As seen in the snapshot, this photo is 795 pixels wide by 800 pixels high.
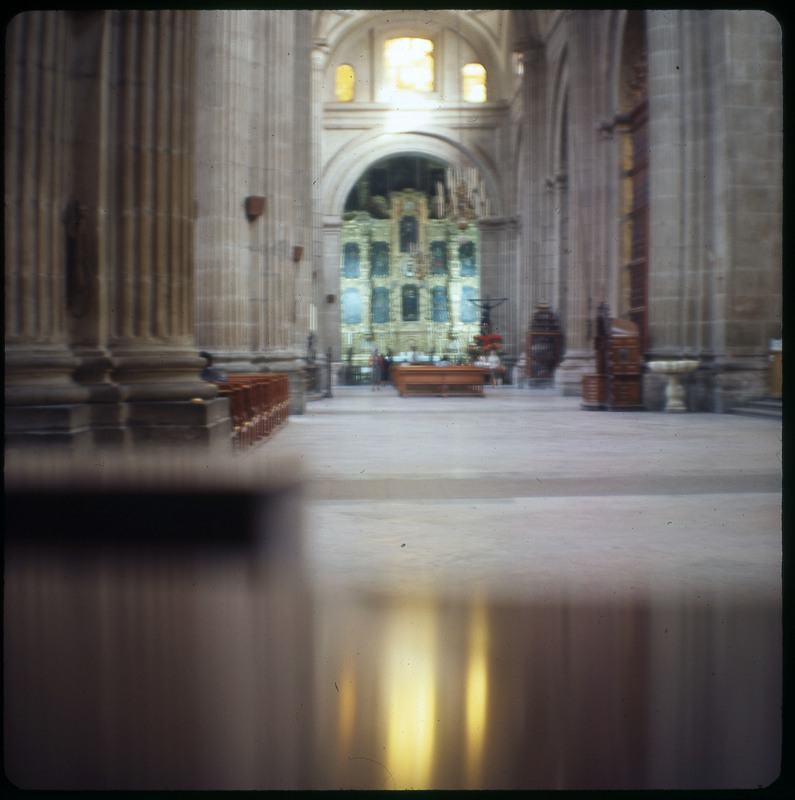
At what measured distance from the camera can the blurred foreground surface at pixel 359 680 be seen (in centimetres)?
193

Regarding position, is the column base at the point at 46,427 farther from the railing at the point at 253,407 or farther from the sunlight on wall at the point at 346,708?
the sunlight on wall at the point at 346,708

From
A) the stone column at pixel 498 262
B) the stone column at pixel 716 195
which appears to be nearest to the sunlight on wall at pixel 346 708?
the stone column at pixel 716 195

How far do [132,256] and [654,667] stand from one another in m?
5.52

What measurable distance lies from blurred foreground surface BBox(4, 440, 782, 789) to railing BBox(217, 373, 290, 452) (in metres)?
4.08

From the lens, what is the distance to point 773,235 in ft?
44.8

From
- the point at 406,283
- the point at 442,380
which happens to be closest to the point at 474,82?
the point at 406,283

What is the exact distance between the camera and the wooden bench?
862 inches

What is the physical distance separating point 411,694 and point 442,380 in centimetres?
1977

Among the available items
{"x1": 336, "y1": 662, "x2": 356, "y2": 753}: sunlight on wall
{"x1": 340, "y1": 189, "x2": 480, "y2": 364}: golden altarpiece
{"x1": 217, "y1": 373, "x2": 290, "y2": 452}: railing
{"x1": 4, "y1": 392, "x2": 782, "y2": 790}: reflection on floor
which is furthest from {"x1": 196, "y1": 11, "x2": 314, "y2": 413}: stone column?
{"x1": 340, "y1": 189, "x2": 480, "y2": 364}: golden altarpiece

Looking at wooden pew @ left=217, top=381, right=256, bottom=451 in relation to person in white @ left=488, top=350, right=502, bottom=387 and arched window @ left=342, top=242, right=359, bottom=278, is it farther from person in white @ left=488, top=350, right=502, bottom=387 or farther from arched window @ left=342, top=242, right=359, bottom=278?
arched window @ left=342, top=242, right=359, bottom=278

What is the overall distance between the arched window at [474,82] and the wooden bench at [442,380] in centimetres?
1799

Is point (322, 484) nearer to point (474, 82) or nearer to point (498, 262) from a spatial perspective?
point (498, 262)

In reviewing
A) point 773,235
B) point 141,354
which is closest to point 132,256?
point 141,354

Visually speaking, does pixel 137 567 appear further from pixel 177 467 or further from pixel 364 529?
pixel 177 467
